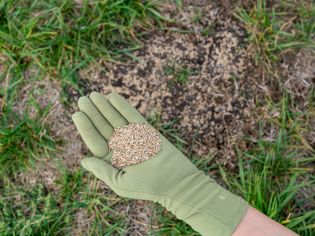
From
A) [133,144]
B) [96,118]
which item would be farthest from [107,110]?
[133,144]

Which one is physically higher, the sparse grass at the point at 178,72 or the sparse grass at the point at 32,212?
the sparse grass at the point at 178,72

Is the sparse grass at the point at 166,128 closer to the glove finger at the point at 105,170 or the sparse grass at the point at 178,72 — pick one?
the sparse grass at the point at 178,72

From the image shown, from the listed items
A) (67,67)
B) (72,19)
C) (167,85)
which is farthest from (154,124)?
(72,19)

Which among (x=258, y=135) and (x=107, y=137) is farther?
(x=258, y=135)

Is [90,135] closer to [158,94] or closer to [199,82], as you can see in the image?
[158,94]

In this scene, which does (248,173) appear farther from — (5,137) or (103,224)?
(5,137)

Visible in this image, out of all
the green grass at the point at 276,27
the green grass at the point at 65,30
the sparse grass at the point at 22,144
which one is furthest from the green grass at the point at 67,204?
the green grass at the point at 276,27

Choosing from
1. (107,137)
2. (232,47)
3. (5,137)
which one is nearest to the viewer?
(107,137)
